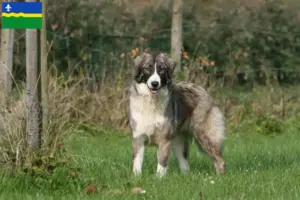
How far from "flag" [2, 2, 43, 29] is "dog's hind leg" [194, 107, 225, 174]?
3244mm

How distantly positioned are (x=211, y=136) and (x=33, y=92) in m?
3.10

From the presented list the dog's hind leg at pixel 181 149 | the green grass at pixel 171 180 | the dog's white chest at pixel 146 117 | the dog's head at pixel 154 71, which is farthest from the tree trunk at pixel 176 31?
the dog's white chest at pixel 146 117

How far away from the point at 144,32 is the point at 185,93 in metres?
10.6

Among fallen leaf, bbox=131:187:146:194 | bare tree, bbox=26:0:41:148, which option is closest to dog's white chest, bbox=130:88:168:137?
bare tree, bbox=26:0:41:148

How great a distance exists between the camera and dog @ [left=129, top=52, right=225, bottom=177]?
9.12 meters

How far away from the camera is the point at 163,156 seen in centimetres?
907

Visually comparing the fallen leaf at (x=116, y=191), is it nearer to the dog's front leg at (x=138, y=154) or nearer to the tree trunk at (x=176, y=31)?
the dog's front leg at (x=138, y=154)

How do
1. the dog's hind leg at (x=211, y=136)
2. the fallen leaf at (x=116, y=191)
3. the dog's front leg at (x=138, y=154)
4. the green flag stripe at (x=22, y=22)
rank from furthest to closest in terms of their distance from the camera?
the dog's hind leg at (x=211, y=136), the dog's front leg at (x=138, y=154), the green flag stripe at (x=22, y=22), the fallen leaf at (x=116, y=191)

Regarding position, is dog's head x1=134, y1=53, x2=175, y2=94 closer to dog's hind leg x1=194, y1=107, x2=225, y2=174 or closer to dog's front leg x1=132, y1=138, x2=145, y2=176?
dog's front leg x1=132, y1=138, x2=145, y2=176

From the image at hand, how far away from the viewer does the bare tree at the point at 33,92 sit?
746 cm

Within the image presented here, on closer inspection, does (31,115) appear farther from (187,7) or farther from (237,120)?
(187,7)

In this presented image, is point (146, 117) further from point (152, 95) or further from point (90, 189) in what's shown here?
point (90, 189)

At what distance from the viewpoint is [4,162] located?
740cm

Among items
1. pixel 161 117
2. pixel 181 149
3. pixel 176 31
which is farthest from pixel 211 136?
pixel 176 31
